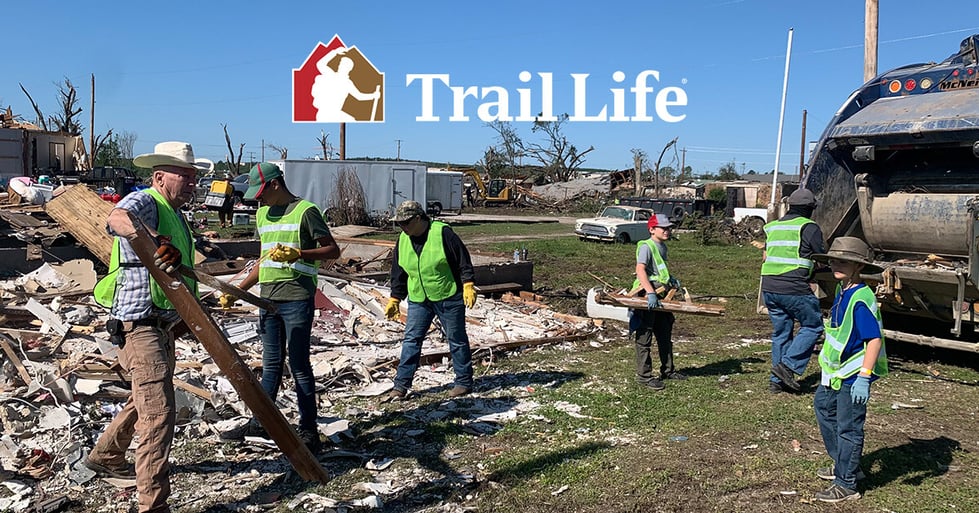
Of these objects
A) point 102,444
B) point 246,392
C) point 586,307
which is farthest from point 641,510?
point 586,307

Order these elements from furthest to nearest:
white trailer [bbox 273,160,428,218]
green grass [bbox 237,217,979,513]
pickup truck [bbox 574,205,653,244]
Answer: white trailer [bbox 273,160,428,218], pickup truck [bbox 574,205,653,244], green grass [bbox 237,217,979,513]

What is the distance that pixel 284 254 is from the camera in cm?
476

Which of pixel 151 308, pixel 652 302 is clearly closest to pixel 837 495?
pixel 652 302

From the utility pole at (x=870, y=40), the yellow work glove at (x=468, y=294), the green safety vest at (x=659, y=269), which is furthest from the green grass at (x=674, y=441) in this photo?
the utility pole at (x=870, y=40)

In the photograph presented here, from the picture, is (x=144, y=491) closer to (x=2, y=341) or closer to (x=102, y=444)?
(x=102, y=444)

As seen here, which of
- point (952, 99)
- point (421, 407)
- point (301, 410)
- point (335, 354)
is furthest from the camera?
point (335, 354)

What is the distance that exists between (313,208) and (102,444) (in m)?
1.86

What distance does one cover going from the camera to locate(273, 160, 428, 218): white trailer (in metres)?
27.1

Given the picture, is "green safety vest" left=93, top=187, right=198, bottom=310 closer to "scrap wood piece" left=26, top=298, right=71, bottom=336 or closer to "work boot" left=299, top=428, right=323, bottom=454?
"work boot" left=299, top=428, right=323, bottom=454

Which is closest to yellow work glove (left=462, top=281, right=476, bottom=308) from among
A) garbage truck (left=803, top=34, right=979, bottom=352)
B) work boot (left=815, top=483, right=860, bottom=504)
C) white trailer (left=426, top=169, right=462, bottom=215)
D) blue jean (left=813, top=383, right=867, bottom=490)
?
blue jean (left=813, top=383, right=867, bottom=490)

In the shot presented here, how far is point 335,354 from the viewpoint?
7406 mm

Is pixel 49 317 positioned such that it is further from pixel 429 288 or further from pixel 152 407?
pixel 152 407

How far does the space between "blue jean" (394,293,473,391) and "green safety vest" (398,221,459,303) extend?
0.08 m

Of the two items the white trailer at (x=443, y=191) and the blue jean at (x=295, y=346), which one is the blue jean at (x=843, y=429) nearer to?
the blue jean at (x=295, y=346)
